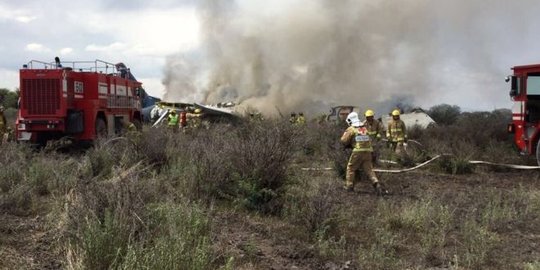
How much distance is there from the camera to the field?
4695mm

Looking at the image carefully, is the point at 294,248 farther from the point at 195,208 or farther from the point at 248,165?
the point at 248,165

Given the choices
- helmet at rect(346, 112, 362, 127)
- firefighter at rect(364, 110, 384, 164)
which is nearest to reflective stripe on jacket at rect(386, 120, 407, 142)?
firefighter at rect(364, 110, 384, 164)

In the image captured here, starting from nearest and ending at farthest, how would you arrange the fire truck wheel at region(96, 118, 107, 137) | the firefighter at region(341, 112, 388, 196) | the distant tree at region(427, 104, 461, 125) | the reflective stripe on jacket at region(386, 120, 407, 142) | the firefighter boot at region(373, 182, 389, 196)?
the firefighter boot at region(373, 182, 389, 196) → the firefighter at region(341, 112, 388, 196) → the reflective stripe on jacket at region(386, 120, 407, 142) → the fire truck wheel at region(96, 118, 107, 137) → the distant tree at region(427, 104, 461, 125)

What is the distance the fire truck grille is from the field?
4.89 m

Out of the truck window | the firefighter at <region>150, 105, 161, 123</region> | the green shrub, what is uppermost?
the truck window

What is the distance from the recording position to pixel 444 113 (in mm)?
35000

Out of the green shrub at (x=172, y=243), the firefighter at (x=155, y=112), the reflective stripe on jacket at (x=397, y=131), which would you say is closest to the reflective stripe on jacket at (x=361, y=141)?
the green shrub at (x=172, y=243)

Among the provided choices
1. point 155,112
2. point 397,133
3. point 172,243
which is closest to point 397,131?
point 397,133

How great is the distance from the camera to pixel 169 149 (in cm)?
1093

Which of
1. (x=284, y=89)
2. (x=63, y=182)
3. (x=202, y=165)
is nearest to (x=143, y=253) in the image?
(x=202, y=165)

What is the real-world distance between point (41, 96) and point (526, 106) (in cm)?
1291

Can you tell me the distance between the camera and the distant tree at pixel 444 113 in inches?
1296

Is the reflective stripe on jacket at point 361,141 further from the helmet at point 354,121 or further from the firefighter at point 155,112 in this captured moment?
the firefighter at point 155,112

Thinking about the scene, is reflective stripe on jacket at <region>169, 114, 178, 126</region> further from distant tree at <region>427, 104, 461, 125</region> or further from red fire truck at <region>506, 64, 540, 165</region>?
distant tree at <region>427, 104, 461, 125</region>
